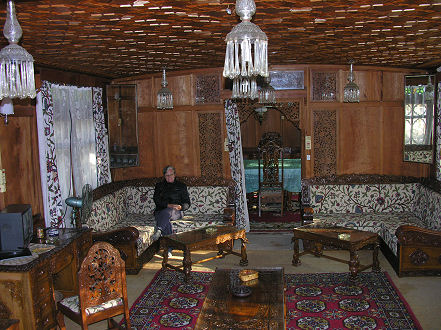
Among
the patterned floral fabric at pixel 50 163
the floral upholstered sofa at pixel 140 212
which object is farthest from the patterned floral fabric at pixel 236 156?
the patterned floral fabric at pixel 50 163

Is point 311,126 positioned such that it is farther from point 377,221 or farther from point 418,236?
point 418,236

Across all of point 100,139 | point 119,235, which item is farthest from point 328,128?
point 119,235

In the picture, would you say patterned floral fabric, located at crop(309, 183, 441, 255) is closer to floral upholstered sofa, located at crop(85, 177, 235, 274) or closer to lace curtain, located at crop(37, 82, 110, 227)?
floral upholstered sofa, located at crop(85, 177, 235, 274)

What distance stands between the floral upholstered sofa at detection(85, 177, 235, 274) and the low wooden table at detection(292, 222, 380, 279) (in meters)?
1.21

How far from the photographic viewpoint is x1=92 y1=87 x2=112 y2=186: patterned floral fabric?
272 inches

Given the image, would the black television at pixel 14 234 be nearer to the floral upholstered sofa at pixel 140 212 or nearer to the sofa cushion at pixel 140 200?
the floral upholstered sofa at pixel 140 212

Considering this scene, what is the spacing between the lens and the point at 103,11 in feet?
10.8

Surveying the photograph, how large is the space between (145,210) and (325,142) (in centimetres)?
312

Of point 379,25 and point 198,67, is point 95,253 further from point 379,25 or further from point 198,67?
point 198,67

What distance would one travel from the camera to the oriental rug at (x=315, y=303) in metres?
4.34

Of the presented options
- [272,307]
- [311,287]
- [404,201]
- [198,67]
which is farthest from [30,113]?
[404,201]

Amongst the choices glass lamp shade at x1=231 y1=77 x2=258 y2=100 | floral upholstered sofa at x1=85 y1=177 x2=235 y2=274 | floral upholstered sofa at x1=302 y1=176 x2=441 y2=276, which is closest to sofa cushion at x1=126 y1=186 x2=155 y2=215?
floral upholstered sofa at x1=85 y1=177 x2=235 y2=274

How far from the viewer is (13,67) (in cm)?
277

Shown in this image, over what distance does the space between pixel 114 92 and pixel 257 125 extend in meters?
5.99
